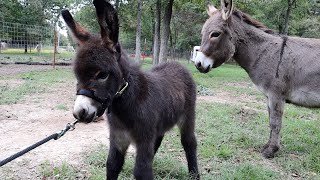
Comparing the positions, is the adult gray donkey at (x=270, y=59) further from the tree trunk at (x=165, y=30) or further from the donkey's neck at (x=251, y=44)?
the tree trunk at (x=165, y=30)

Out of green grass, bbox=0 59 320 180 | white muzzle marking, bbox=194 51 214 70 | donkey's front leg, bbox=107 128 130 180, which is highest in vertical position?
white muzzle marking, bbox=194 51 214 70

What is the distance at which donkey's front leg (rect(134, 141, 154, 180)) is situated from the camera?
2604 mm

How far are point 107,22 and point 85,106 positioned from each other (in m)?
0.57

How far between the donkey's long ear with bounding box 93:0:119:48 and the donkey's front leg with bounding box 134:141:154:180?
88cm

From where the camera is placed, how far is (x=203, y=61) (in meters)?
4.18

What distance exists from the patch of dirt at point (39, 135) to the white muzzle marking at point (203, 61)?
1.68m

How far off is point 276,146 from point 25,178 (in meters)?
3.16

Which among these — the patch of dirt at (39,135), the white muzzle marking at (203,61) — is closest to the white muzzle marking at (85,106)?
the patch of dirt at (39,135)

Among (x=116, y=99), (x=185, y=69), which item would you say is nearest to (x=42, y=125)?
(x=185, y=69)

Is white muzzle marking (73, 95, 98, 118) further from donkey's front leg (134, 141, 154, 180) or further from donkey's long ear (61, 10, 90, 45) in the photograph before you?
donkey's front leg (134, 141, 154, 180)

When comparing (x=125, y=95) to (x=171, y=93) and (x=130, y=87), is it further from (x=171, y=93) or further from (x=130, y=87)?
(x=171, y=93)

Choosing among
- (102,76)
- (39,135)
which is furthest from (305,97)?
(39,135)

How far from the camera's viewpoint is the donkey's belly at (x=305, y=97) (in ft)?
14.2

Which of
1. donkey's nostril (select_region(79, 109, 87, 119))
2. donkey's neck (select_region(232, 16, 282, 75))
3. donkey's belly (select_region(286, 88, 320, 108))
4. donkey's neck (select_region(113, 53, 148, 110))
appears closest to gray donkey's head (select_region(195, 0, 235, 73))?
donkey's neck (select_region(232, 16, 282, 75))
